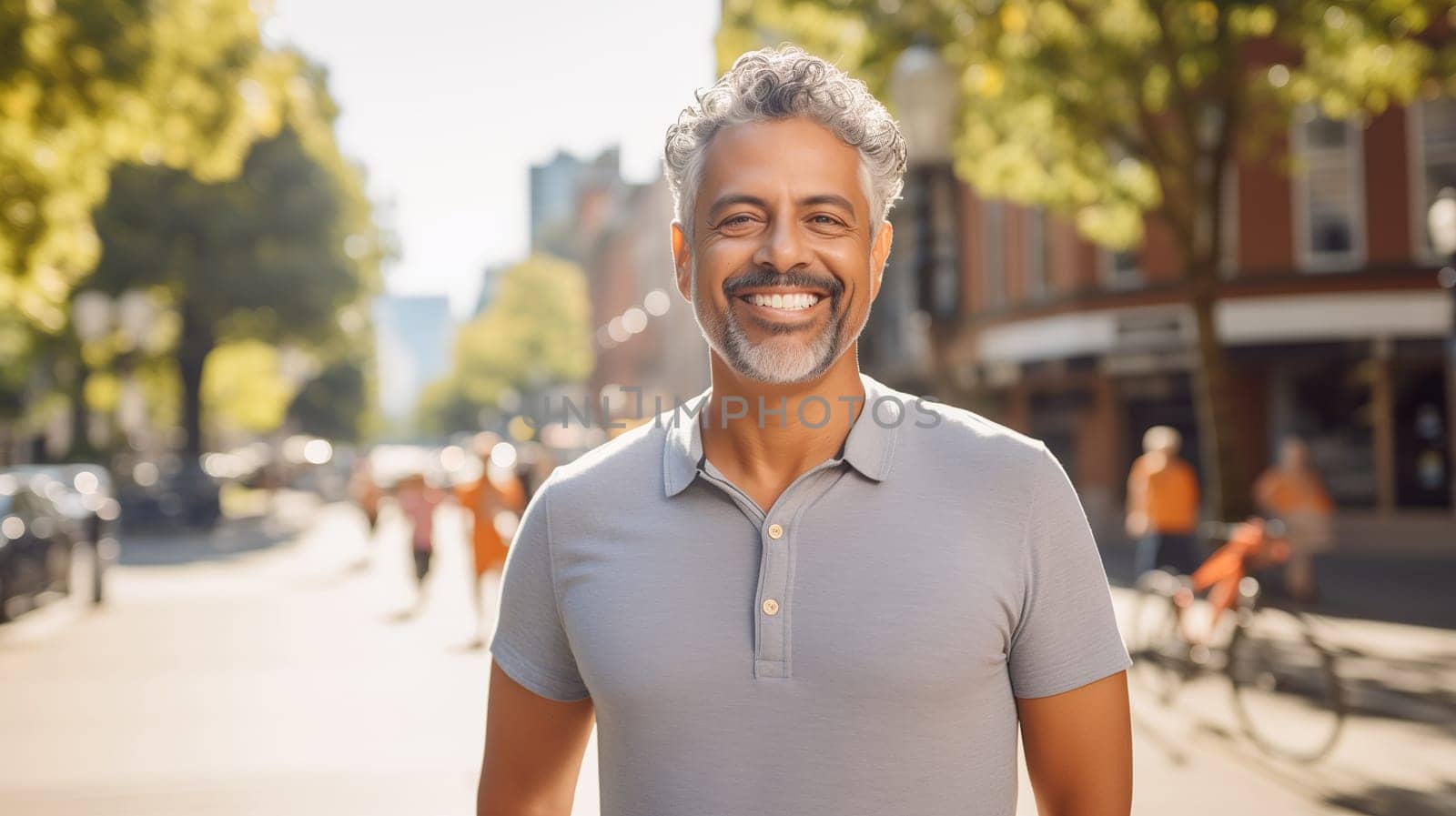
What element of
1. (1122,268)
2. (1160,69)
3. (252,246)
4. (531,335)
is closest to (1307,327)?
(1122,268)

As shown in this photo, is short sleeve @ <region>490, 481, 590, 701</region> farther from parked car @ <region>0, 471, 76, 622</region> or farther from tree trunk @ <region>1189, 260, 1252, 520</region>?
parked car @ <region>0, 471, 76, 622</region>

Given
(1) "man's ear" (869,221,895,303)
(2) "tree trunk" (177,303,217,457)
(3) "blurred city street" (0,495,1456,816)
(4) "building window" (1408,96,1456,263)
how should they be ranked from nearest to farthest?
(1) "man's ear" (869,221,895,303) < (3) "blurred city street" (0,495,1456,816) < (4) "building window" (1408,96,1456,263) < (2) "tree trunk" (177,303,217,457)

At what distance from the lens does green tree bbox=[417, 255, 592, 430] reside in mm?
89625

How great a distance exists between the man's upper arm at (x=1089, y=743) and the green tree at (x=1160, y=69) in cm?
1136

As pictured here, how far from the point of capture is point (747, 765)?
6.52ft

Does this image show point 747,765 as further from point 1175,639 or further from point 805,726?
point 1175,639

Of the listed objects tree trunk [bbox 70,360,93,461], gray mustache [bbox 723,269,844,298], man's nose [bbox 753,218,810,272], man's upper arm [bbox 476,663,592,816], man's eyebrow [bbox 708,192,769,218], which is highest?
tree trunk [bbox 70,360,93,461]

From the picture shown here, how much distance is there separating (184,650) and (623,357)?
7156 cm

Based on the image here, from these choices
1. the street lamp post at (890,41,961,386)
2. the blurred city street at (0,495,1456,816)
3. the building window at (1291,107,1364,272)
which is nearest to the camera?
the blurred city street at (0,495,1456,816)

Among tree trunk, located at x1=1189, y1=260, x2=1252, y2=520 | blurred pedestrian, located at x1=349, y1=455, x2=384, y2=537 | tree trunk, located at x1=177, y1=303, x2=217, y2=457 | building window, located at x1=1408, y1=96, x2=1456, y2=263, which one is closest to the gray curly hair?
tree trunk, located at x1=1189, y1=260, x2=1252, y2=520

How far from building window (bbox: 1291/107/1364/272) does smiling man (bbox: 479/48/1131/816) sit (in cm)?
2491

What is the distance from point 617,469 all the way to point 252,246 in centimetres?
4025

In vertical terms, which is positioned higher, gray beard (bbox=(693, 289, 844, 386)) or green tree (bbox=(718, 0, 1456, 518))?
green tree (bbox=(718, 0, 1456, 518))

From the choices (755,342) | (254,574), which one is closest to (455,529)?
(254,574)
